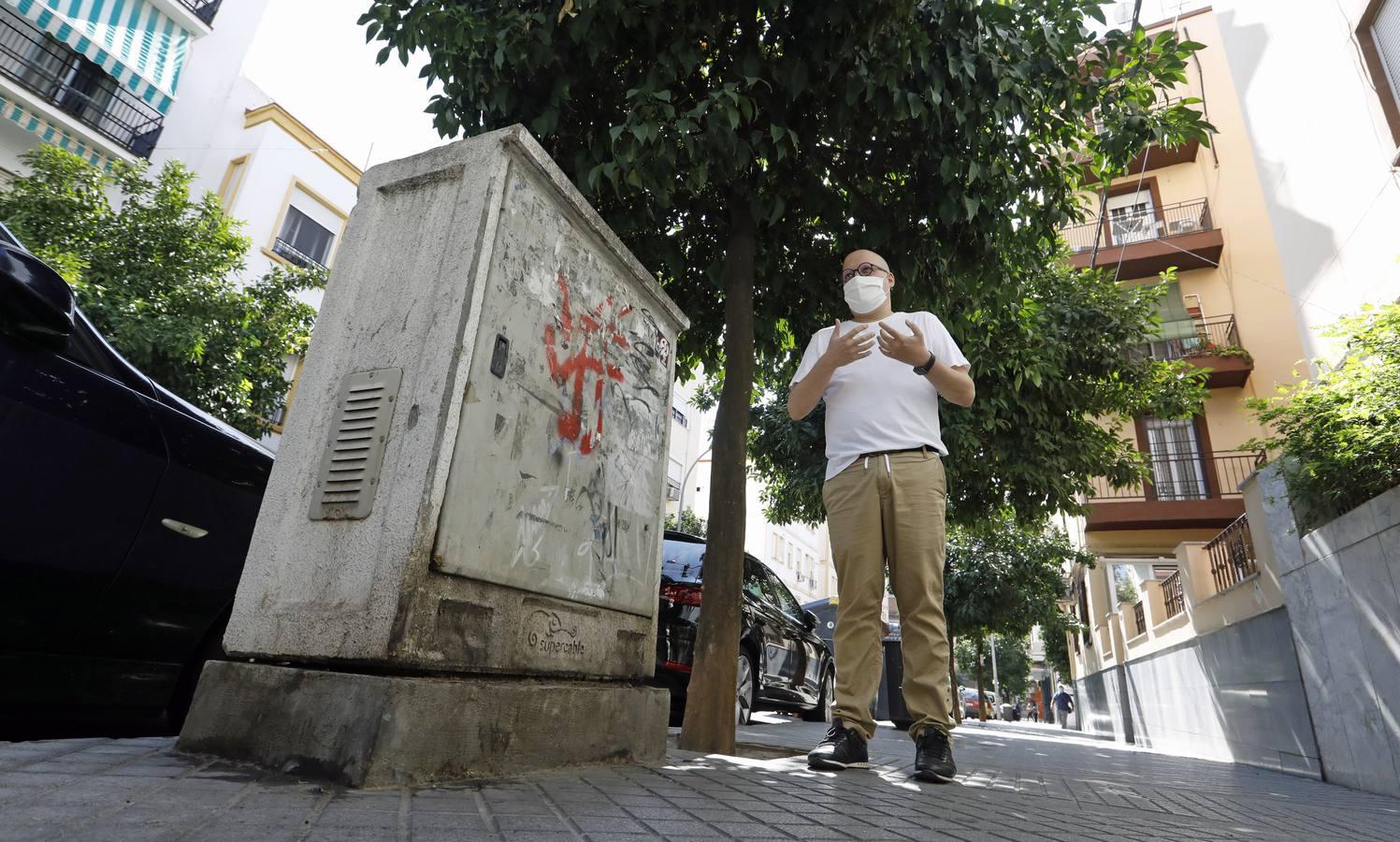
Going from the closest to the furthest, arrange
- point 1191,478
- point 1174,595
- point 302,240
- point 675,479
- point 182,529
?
point 182,529, point 1174,595, point 1191,478, point 302,240, point 675,479

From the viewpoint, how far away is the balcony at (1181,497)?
655 inches

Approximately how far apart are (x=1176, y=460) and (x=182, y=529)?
20.0m

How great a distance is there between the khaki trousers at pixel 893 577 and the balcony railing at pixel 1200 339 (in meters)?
16.9

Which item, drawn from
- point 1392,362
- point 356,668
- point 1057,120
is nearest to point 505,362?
point 356,668

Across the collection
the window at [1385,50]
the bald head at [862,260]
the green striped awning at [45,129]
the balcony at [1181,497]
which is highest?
the green striped awning at [45,129]

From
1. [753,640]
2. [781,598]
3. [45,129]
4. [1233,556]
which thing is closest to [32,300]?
→ [753,640]

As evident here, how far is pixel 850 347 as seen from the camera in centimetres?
305

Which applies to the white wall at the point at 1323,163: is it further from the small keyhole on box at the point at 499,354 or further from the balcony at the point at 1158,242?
the small keyhole on box at the point at 499,354

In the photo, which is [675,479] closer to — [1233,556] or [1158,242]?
[1158,242]

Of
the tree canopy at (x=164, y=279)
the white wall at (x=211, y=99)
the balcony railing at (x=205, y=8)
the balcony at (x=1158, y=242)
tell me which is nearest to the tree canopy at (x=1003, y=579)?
the balcony at (x=1158, y=242)

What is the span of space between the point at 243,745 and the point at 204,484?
1.27 meters

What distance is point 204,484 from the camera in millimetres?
2941

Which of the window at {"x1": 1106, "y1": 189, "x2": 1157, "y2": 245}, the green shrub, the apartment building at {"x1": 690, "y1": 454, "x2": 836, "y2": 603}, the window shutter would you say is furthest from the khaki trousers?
the apartment building at {"x1": 690, "y1": 454, "x2": 836, "y2": 603}

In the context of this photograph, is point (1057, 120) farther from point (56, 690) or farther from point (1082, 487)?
point (1082, 487)
